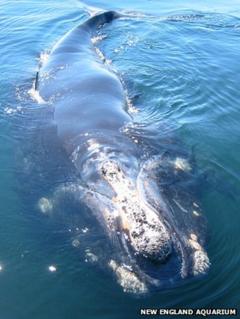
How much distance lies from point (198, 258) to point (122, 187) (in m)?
2.47

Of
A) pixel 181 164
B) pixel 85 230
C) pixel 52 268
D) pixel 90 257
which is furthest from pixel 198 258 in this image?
pixel 181 164

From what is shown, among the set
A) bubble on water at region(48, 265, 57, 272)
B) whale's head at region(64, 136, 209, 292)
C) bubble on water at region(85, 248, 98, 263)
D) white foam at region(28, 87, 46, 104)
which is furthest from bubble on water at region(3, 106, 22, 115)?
bubble on water at region(85, 248, 98, 263)

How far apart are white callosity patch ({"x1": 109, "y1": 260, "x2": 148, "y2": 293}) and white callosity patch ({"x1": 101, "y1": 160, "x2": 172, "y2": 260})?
50 centimetres

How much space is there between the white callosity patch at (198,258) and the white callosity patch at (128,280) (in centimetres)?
121

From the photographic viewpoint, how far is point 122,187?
457 inches

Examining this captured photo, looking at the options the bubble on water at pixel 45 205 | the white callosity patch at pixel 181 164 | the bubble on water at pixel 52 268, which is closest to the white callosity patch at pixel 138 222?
the bubble on water at pixel 45 205

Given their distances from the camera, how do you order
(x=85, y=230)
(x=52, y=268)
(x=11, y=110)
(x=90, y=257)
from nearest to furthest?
1. (x=90, y=257)
2. (x=52, y=268)
3. (x=85, y=230)
4. (x=11, y=110)

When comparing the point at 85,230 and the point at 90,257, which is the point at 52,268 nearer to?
the point at 90,257

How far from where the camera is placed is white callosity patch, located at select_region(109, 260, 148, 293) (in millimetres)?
10023

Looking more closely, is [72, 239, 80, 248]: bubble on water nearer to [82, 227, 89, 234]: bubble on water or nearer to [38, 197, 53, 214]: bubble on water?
[82, 227, 89, 234]: bubble on water

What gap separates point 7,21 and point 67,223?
66.9 ft

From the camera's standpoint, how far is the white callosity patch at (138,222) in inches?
393

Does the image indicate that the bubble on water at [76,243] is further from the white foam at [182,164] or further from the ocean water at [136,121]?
the white foam at [182,164]

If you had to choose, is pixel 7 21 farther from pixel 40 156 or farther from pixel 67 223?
pixel 67 223
